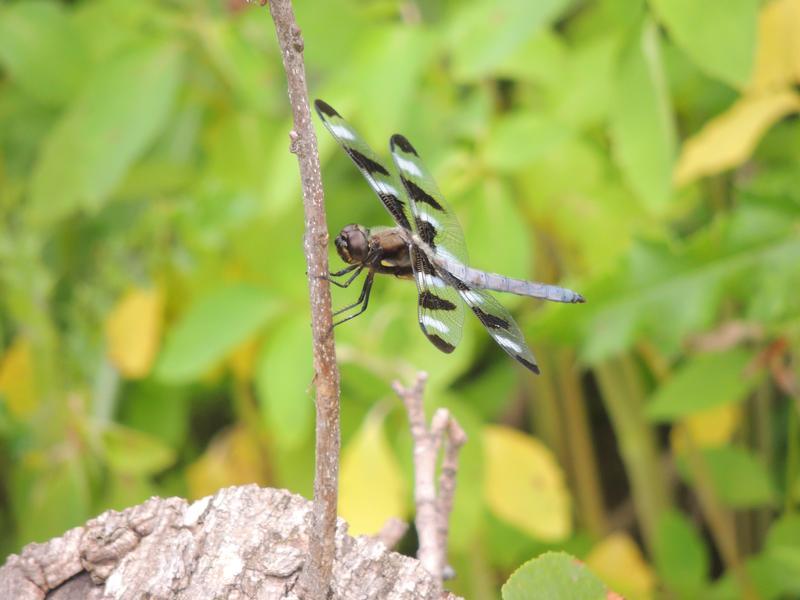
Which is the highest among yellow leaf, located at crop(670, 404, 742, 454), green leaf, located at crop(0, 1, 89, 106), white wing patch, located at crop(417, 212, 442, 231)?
green leaf, located at crop(0, 1, 89, 106)

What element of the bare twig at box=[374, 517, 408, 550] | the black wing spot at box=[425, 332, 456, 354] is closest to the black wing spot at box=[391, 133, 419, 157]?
the black wing spot at box=[425, 332, 456, 354]

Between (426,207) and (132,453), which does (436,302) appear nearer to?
(426,207)

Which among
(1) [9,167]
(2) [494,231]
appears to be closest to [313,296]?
(2) [494,231]

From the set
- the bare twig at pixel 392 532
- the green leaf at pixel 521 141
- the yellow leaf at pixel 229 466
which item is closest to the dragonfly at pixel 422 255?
the bare twig at pixel 392 532

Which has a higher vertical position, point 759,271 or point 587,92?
point 587,92

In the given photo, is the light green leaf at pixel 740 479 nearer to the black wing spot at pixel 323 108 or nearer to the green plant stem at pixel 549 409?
the green plant stem at pixel 549 409

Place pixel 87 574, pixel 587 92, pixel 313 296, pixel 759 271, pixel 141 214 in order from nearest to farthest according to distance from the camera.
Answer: pixel 313 296 → pixel 87 574 → pixel 759 271 → pixel 587 92 → pixel 141 214

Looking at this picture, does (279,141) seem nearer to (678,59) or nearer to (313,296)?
(678,59)

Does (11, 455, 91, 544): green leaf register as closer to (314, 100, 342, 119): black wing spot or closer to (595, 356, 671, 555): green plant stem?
(595, 356, 671, 555): green plant stem
